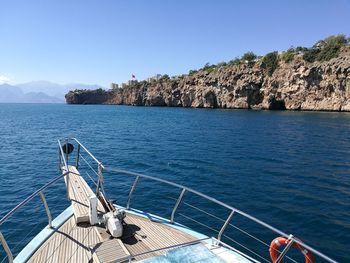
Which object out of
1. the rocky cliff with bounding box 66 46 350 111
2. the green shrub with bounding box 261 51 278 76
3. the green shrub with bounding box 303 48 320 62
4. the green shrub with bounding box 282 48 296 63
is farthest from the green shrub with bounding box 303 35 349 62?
the green shrub with bounding box 261 51 278 76

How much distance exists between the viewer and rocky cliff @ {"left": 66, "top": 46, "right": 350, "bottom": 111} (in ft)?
280

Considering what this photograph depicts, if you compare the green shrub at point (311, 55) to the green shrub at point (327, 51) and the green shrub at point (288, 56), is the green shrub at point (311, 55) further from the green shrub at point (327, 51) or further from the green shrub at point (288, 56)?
the green shrub at point (288, 56)

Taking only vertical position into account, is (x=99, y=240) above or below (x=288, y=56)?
below

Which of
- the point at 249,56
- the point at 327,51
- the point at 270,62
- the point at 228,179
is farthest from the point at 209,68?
the point at 228,179

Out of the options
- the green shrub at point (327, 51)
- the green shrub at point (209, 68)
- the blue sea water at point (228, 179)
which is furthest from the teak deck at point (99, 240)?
the green shrub at point (209, 68)

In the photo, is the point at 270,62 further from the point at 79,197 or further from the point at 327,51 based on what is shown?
the point at 79,197

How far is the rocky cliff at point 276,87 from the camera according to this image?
85375 millimetres

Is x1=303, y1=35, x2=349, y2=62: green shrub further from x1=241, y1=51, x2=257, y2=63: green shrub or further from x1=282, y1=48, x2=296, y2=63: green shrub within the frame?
x1=241, y1=51, x2=257, y2=63: green shrub

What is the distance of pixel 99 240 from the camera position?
786 centimetres

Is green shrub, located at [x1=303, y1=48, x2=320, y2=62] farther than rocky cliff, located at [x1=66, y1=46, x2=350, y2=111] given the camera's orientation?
Yes

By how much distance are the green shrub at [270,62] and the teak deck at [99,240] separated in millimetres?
104790

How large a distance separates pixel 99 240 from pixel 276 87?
102 meters

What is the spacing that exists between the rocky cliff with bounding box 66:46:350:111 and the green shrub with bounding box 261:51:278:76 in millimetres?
899

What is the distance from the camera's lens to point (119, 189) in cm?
1955
